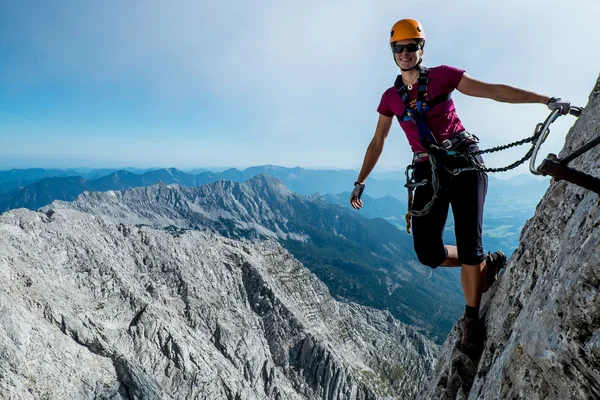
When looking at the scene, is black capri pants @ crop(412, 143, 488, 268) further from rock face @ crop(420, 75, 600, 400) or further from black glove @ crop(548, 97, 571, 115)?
black glove @ crop(548, 97, 571, 115)

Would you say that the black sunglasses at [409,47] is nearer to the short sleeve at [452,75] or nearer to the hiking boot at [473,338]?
the short sleeve at [452,75]

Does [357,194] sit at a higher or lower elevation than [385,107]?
lower

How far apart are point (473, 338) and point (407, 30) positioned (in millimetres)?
6812

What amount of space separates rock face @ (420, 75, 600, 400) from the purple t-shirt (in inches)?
93.7

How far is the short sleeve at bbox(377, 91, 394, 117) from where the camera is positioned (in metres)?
8.19

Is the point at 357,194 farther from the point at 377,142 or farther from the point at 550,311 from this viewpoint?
the point at 550,311

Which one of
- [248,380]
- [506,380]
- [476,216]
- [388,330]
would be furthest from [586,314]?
[388,330]

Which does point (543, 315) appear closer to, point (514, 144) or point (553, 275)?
point (553, 275)

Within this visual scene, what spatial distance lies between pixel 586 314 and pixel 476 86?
4.38 meters

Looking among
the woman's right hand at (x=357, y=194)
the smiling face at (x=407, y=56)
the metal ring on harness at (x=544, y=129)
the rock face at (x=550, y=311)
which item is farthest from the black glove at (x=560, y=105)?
the woman's right hand at (x=357, y=194)

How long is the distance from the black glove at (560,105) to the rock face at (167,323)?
2393 inches

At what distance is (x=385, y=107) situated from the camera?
833 cm

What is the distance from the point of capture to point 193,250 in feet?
367

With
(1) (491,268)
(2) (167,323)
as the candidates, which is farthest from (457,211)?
(2) (167,323)
